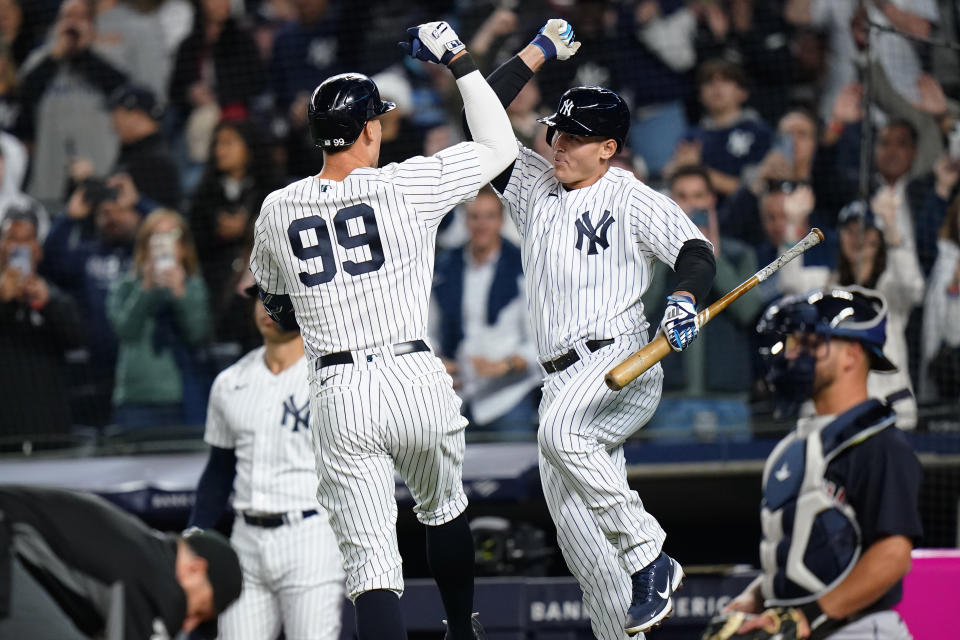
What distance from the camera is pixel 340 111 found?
4148mm

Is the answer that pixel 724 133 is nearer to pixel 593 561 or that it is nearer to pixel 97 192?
pixel 97 192

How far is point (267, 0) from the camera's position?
9727 mm

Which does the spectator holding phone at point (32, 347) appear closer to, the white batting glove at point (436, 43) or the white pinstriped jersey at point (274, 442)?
the white pinstriped jersey at point (274, 442)

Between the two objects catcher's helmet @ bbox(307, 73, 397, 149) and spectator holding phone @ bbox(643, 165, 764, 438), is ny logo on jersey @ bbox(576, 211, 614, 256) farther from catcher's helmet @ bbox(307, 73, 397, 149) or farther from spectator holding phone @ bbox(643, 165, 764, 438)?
spectator holding phone @ bbox(643, 165, 764, 438)

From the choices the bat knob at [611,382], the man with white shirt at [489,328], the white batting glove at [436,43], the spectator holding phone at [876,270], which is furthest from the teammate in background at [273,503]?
the spectator holding phone at [876,270]

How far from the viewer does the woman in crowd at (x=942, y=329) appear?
688 centimetres

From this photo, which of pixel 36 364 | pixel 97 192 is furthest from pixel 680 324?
pixel 97 192

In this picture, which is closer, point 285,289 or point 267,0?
point 285,289

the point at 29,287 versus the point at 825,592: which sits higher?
the point at 29,287

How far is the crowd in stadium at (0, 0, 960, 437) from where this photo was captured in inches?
280

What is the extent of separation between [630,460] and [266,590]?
6.98 ft

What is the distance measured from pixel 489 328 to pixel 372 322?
10.5ft

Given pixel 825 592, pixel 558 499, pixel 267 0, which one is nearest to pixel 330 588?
pixel 558 499

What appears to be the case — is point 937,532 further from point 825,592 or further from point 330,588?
point 825,592
